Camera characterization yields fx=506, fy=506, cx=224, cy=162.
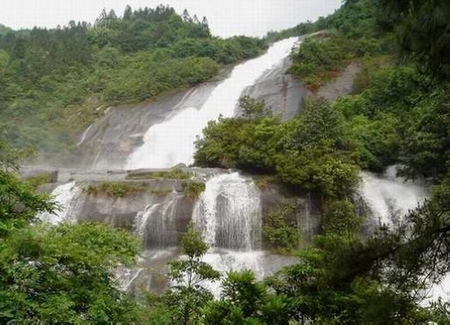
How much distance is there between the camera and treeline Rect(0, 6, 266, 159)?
132 ft

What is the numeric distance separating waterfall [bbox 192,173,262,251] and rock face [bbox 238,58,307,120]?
465 inches

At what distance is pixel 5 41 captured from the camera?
6569 centimetres

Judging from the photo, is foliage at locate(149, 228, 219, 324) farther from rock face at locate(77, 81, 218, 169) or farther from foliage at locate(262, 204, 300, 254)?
rock face at locate(77, 81, 218, 169)

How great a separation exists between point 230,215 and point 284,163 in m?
3.39

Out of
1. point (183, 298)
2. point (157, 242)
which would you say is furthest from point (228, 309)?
point (157, 242)

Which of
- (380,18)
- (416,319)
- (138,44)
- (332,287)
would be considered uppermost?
(138,44)

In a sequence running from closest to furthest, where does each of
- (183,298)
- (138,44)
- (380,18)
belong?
(380,18) < (183,298) < (138,44)

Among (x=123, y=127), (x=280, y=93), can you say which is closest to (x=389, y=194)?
(x=280, y=93)

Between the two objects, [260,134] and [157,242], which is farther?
[260,134]

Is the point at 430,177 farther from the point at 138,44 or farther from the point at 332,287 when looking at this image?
the point at 138,44

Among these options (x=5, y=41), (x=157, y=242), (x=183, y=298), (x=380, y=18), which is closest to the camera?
(x=380, y=18)

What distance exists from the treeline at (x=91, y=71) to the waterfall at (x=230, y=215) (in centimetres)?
1701

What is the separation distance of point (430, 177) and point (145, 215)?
12289mm

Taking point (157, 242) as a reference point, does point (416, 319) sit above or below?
above
